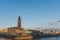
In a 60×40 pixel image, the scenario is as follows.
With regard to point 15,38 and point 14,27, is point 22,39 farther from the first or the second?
point 14,27

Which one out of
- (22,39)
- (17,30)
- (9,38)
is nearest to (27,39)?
(22,39)

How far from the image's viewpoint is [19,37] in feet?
194

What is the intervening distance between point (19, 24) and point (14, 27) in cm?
386

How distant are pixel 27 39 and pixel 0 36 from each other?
758 centimetres

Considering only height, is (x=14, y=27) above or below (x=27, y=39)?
above

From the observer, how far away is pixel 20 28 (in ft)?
279

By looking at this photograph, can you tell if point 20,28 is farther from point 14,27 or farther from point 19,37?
point 19,37

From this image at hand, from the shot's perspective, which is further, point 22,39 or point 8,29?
point 8,29

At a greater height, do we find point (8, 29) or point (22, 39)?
point (8, 29)

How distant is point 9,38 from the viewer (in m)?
59.2

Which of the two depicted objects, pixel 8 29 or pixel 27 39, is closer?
pixel 27 39

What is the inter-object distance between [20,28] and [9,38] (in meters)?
26.0

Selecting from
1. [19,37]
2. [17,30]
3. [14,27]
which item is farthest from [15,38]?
[14,27]

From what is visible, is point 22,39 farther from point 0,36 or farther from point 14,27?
point 14,27
